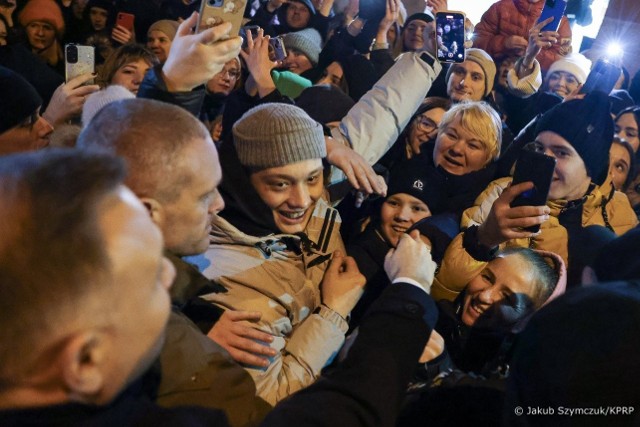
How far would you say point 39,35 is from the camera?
Answer: 4.93 m

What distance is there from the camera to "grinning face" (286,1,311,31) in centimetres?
575

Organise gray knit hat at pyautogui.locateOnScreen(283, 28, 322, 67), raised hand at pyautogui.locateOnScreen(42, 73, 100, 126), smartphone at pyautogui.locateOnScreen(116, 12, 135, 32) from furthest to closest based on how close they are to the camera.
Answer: smartphone at pyautogui.locateOnScreen(116, 12, 135, 32)
gray knit hat at pyautogui.locateOnScreen(283, 28, 322, 67)
raised hand at pyautogui.locateOnScreen(42, 73, 100, 126)

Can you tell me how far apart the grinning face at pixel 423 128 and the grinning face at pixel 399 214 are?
0.75 m

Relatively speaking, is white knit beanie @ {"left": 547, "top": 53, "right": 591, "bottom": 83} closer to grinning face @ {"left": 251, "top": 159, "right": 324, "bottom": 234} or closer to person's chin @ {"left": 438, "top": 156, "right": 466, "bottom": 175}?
person's chin @ {"left": 438, "top": 156, "right": 466, "bottom": 175}

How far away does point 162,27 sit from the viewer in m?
4.83

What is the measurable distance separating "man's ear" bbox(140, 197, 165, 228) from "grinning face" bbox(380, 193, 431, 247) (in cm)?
159

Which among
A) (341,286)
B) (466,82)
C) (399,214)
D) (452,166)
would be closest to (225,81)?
(466,82)

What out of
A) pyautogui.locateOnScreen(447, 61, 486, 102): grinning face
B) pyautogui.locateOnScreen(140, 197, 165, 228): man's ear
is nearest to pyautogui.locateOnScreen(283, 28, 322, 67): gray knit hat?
pyautogui.locateOnScreen(447, 61, 486, 102): grinning face

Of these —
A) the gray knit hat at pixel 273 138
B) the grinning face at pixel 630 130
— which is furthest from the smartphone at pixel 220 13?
the grinning face at pixel 630 130

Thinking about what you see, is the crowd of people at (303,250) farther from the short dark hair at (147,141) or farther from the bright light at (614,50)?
the bright light at (614,50)

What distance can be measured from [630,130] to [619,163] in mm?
658

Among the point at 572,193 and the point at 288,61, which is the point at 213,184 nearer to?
the point at 572,193

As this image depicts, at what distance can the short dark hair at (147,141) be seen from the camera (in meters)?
1.46

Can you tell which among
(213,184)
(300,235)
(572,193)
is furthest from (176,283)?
(572,193)
